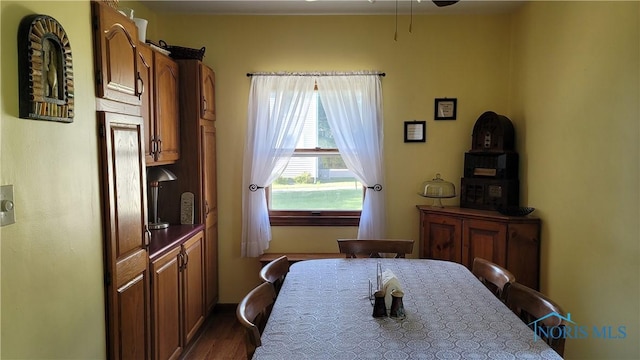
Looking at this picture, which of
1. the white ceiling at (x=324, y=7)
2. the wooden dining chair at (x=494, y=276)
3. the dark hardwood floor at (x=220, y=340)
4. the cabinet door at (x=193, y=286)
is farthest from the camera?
the white ceiling at (x=324, y=7)

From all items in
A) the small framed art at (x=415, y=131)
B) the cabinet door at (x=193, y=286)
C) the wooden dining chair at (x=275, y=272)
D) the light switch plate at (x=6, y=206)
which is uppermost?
the small framed art at (x=415, y=131)

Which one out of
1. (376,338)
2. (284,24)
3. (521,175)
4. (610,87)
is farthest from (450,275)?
(284,24)

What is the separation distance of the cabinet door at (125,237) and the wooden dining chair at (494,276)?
1.79 meters

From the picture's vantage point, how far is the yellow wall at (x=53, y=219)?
4.45ft

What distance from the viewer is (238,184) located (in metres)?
3.70

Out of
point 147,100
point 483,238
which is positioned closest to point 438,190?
point 483,238

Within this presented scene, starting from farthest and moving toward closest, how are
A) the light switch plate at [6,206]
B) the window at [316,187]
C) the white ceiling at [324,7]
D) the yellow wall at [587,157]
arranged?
the window at [316,187]
the white ceiling at [324,7]
the yellow wall at [587,157]
the light switch plate at [6,206]

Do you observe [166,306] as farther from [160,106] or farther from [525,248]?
[525,248]

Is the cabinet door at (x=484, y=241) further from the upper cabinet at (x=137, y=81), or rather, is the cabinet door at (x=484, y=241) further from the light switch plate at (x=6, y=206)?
the light switch plate at (x=6, y=206)

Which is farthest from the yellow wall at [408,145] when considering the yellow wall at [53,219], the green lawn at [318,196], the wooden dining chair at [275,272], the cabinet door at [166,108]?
the wooden dining chair at [275,272]

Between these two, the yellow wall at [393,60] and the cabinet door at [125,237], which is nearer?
the cabinet door at [125,237]

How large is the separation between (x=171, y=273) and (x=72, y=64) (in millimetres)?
1414

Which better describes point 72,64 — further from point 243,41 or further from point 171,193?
point 243,41

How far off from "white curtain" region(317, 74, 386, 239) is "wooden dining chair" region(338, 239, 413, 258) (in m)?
0.81
